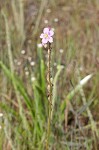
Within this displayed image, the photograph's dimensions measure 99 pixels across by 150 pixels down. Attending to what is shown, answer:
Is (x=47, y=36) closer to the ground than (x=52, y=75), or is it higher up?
closer to the ground

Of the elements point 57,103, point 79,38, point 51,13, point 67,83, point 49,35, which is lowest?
point 49,35

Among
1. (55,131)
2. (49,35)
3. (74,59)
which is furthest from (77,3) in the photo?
(49,35)

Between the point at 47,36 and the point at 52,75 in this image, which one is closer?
the point at 47,36

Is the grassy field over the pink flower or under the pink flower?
over

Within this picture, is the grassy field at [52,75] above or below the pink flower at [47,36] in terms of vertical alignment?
above

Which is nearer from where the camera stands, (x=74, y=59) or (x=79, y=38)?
(x=74, y=59)

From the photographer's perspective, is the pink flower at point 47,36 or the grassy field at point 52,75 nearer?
the pink flower at point 47,36

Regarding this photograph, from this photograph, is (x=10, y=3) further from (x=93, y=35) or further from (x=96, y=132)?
(x=96, y=132)

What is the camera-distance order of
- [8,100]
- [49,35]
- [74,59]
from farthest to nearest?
[74,59] < [8,100] < [49,35]
